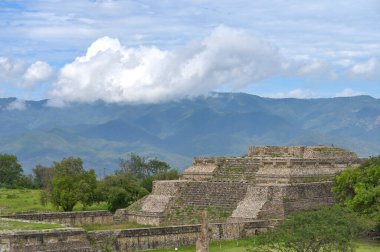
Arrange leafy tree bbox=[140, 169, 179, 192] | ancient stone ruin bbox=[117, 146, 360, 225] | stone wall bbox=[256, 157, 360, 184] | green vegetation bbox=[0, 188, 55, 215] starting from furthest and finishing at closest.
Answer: leafy tree bbox=[140, 169, 179, 192] → green vegetation bbox=[0, 188, 55, 215] → stone wall bbox=[256, 157, 360, 184] → ancient stone ruin bbox=[117, 146, 360, 225]

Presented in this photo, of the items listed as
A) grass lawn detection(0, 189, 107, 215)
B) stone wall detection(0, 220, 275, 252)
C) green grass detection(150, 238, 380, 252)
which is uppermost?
grass lawn detection(0, 189, 107, 215)

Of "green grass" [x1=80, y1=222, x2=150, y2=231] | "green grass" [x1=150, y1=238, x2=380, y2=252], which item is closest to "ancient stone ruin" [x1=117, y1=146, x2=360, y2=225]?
"green grass" [x1=80, y1=222, x2=150, y2=231]

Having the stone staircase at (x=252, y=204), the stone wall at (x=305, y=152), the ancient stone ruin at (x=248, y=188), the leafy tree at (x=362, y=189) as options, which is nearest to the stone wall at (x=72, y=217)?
the ancient stone ruin at (x=248, y=188)

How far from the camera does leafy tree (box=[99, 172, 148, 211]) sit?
52594 mm

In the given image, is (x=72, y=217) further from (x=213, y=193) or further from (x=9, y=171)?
(x=9, y=171)

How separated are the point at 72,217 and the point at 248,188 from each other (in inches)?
402

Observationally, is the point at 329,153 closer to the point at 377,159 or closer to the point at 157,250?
the point at 377,159

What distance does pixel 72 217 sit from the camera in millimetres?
44250

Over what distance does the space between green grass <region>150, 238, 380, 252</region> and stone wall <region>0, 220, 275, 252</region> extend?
1.83 feet

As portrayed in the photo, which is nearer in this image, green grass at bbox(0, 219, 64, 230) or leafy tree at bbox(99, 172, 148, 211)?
green grass at bbox(0, 219, 64, 230)

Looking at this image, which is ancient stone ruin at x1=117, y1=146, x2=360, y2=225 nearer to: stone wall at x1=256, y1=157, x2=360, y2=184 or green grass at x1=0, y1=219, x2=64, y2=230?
stone wall at x1=256, y1=157, x2=360, y2=184

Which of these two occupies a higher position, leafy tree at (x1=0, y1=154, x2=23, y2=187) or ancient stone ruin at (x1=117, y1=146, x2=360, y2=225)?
leafy tree at (x1=0, y1=154, x2=23, y2=187)

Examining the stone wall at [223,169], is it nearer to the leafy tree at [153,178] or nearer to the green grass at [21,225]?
the leafy tree at [153,178]

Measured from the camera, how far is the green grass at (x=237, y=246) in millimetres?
36281
